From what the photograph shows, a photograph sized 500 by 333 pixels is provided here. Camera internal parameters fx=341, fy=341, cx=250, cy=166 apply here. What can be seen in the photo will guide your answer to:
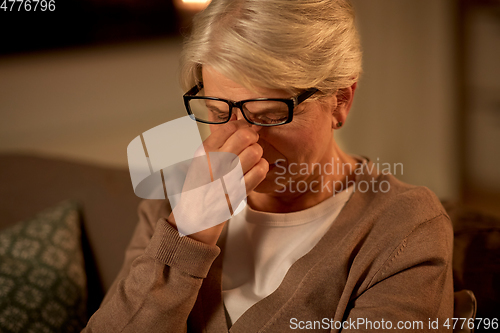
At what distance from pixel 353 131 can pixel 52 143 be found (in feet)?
4.05

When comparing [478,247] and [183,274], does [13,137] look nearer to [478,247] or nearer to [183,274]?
[183,274]

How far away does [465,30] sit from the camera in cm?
124

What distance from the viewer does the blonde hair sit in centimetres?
76

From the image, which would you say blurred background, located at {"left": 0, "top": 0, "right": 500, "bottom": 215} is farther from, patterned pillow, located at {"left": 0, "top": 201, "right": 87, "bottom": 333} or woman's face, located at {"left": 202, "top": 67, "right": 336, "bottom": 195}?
woman's face, located at {"left": 202, "top": 67, "right": 336, "bottom": 195}

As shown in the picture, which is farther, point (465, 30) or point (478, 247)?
point (465, 30)

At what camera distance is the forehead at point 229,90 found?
2.58 ft

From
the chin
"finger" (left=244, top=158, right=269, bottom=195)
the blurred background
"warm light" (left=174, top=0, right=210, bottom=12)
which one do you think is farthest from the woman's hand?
"warm light" (left=174, top=0, right=210, bottom=12)

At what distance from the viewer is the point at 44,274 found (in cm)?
114

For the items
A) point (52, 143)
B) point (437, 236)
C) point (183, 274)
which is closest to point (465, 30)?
point (437, 236)

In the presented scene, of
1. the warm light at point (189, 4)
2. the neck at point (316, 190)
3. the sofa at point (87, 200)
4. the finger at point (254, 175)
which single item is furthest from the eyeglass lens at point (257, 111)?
the sofa at point (87, 200)

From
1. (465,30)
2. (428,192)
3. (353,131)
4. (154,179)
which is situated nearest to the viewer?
(428,192)

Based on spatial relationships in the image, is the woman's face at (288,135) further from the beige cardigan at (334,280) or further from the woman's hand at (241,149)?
the beige cardigan at (334,280)

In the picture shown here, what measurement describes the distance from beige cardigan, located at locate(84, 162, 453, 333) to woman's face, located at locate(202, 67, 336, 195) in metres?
0.18

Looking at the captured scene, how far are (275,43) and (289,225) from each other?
1.63 feet
